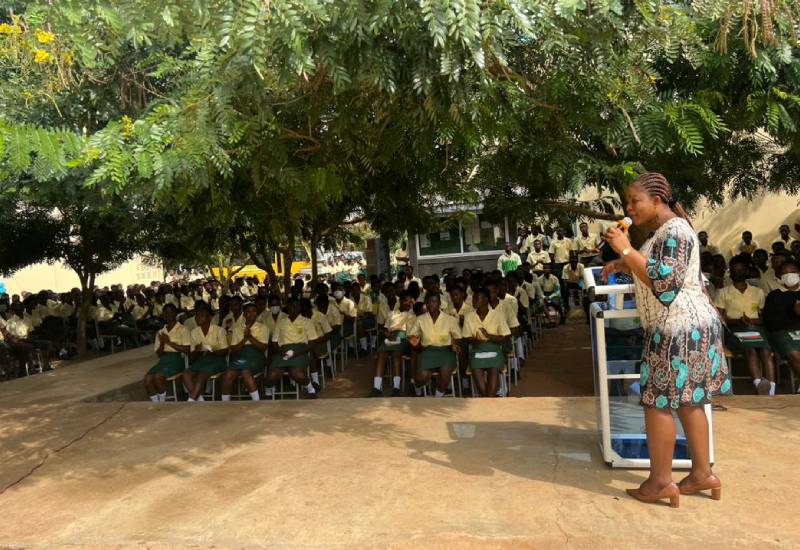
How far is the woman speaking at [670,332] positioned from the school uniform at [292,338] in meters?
5.49

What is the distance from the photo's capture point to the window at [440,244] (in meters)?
16.7

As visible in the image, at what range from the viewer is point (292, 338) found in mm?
8641

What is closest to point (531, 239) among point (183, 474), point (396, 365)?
point (396, 365)

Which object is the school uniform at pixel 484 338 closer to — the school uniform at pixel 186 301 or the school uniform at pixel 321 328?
the school uniform at pixel 321 328

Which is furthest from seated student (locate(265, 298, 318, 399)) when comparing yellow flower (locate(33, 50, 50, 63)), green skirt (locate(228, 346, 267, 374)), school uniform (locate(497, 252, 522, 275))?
school uniform (locate(497, 252, 522, 275))

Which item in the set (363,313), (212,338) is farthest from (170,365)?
(363,313)

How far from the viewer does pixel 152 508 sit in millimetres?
4086

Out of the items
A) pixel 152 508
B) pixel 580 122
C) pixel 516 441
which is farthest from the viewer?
pixel 580 122

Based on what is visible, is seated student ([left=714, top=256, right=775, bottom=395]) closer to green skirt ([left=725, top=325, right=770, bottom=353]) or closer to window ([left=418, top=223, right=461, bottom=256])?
green skirt ([left=725, top=325, right=770, bottom=353])

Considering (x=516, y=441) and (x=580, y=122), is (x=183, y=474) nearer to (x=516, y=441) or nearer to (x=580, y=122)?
(x=516, y=441)

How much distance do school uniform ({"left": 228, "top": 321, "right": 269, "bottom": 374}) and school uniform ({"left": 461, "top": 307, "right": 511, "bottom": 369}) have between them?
95.4 inches

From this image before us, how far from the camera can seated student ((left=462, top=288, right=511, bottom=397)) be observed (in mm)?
7742

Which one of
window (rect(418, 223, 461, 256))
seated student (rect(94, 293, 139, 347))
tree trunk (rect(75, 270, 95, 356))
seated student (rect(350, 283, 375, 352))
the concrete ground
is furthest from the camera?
window (rect(418, 223, 461, 256))

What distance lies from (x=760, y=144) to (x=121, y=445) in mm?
8470
